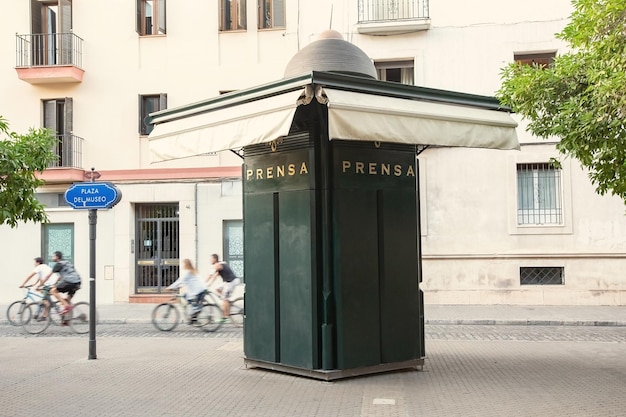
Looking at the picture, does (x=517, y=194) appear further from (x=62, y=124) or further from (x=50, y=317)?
(x=62, y=124)

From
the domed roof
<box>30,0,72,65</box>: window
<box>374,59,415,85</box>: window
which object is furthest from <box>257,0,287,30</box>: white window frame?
the domed roof

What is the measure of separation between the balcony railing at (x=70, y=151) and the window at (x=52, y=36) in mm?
2467

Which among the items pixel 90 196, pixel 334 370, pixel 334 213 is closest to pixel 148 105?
pixel 90 196

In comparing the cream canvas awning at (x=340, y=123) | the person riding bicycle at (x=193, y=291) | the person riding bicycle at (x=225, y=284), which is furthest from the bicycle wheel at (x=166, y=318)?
the cream canvas awning at (x=340, y=123)

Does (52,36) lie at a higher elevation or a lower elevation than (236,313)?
higher

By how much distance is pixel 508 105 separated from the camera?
923 cm

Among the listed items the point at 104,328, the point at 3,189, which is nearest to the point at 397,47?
the point at 104,328

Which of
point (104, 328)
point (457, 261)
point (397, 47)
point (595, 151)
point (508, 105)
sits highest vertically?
point (397, 47)

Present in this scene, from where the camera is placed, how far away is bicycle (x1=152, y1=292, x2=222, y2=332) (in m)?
15.2

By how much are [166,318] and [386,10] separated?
11.3 meters

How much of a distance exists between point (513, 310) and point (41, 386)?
12908 mm

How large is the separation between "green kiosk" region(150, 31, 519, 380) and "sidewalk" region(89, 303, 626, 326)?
25.7 feet

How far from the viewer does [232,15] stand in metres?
22.6

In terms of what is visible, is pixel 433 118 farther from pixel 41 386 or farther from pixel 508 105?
pixel 41 386
